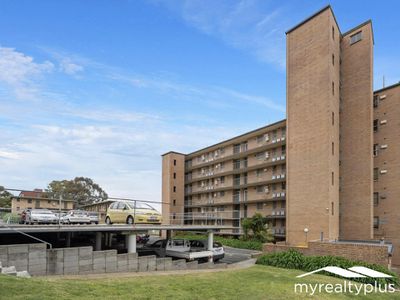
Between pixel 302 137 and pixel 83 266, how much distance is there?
23409 mm

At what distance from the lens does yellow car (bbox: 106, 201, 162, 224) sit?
19719 millimetres

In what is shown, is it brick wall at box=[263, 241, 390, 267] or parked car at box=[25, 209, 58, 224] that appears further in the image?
brick wall at box=[263, 241, 390, 267]

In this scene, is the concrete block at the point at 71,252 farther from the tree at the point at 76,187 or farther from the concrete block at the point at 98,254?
the tree at the point at 76,187

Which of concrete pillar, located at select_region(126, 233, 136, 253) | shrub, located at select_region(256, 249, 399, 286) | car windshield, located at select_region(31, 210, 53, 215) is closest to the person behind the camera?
car windshield, located at select_region(31, 210, 53, 215)

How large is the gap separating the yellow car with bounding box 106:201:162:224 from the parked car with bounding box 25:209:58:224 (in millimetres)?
3619

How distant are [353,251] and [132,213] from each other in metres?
13.2

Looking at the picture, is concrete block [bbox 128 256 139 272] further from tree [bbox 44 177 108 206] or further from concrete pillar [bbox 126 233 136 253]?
tree [bbox 44 177 108 206]

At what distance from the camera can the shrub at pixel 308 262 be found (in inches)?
743

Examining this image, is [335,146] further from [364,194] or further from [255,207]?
[255,207]

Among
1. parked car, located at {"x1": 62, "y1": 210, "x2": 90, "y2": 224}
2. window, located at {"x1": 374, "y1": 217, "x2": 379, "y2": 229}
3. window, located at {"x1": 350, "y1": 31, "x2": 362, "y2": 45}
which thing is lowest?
window, located at {"x1": 374, "y1": 217, "x2": 379, "y2": 229}

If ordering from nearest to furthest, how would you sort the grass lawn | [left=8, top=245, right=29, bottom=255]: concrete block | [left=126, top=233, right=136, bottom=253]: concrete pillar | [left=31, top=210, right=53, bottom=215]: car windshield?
the grass lawn → [left=8, top=245, right=29, bottom=255]: concrete block → [left=31, top=210, right=53, bottom=215]: car windshield → [left=126, top=233, right=136, bottom=253]: concrete pillar

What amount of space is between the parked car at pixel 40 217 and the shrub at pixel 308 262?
13666mm

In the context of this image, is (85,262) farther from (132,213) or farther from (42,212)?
(132,213)

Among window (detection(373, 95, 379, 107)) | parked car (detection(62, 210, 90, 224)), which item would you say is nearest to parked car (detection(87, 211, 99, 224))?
parked car (detection(62, 210, 90, 224))
